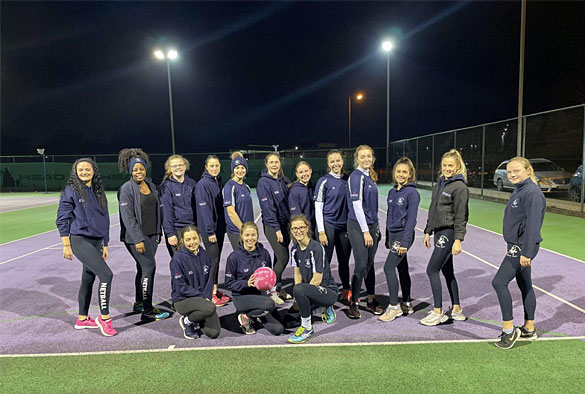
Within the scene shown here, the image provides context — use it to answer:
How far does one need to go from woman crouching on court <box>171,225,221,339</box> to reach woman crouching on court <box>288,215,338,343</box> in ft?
2.98

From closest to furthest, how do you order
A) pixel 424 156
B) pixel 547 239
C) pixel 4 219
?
pixel 547 239 → pixel 4 219 → pixel 424 156

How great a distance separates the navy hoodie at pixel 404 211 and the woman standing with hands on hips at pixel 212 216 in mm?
2268

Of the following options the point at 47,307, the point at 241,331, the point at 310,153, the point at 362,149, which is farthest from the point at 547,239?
the point at 310,153

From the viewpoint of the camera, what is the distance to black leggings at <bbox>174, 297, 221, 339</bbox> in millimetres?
3830

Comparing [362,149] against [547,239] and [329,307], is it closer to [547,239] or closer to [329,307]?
[329,307]

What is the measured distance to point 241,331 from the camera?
4.04 meters

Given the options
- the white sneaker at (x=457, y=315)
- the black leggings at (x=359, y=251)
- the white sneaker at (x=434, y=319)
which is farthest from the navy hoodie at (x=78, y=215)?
the white sneaker at (x=457, y=315)

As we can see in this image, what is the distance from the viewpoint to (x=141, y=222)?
432cm

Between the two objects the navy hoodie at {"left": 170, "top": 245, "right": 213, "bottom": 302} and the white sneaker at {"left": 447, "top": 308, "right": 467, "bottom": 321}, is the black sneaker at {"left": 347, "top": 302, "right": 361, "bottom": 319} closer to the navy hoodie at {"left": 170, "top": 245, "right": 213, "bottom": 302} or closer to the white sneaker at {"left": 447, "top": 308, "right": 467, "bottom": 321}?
the white sneaker at {"left": 447, "top": 308, "right": 467, "bottom": 321}

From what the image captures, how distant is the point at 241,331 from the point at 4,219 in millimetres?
13212

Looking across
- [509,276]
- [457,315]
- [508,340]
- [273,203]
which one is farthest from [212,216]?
[508,340]

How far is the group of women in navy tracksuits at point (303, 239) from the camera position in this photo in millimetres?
3664

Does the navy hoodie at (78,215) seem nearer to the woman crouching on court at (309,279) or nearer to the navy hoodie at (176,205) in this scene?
the navy hoodie at (176,205)

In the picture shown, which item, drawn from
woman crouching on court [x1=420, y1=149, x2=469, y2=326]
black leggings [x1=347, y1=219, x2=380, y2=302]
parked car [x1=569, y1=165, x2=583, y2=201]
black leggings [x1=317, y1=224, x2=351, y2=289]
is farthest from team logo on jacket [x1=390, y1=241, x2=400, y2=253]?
parked car [x1=569, y1=165, x2=583, y2=201]
